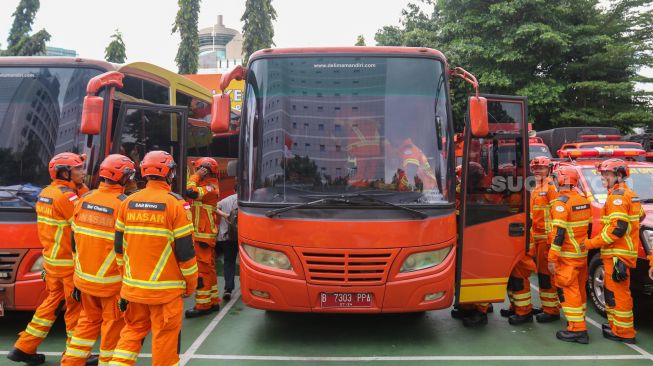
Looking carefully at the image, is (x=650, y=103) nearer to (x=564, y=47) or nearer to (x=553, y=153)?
(x=564, y=47)

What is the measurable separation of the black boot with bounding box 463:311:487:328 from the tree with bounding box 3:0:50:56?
817 inches

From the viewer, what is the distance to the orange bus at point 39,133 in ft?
17.0

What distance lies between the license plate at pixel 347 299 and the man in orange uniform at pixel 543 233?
246 centimetres

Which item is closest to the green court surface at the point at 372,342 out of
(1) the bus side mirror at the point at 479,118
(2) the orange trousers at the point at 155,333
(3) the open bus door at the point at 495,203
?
(3) the open bus door at the point at 495,203

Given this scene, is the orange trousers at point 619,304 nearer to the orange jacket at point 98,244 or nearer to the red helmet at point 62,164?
the orange jacket at point 98,244

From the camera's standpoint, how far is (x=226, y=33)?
100 meters

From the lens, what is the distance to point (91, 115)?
5238mm

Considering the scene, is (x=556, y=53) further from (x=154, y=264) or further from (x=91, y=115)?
(x=154, y=264)

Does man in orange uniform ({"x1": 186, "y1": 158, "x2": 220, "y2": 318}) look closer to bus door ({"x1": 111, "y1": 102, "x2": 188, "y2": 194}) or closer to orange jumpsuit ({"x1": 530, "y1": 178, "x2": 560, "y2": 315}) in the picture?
bus door ({"x1": 111, "y1": 102, "x2": 188, "y2": 194})

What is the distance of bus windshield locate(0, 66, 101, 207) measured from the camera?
5.59 metres

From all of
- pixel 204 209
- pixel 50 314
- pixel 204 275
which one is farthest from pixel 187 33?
pixel 50 314

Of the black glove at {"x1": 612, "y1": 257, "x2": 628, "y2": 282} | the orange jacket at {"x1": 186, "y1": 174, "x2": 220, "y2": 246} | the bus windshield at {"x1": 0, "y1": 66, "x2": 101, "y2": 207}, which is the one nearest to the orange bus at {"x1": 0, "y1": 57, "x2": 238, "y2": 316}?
the bus windshield at {"x1": 0, "y1": 66, "x2": 101, "y2": 207}

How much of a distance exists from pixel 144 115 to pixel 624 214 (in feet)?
17.4

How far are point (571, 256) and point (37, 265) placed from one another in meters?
5.38
